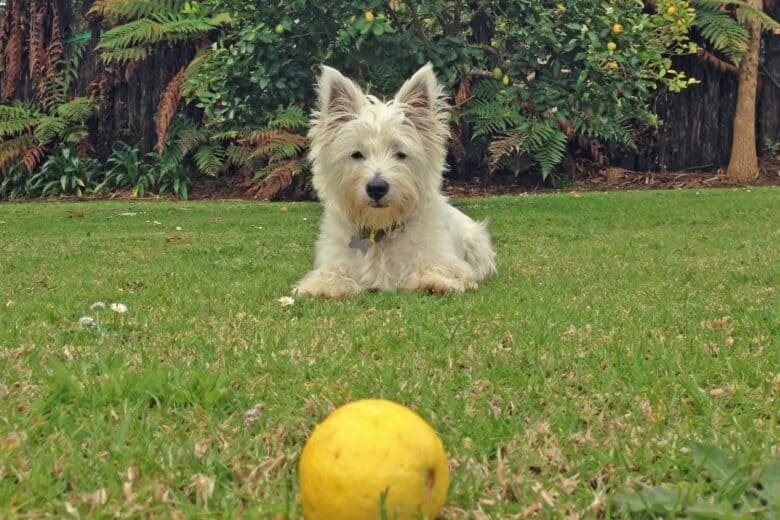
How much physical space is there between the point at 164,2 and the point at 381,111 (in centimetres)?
1291

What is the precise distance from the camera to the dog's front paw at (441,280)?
5.27 metres

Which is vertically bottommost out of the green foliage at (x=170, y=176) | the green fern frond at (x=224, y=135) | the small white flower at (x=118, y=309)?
the small white flower at (x=118, y=309)

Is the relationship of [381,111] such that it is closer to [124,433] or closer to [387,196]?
[387,196]

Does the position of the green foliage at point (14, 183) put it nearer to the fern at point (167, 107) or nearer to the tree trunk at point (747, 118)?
the fern at point (167, 107)

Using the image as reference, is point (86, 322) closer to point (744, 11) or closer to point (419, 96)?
point (419, 96)

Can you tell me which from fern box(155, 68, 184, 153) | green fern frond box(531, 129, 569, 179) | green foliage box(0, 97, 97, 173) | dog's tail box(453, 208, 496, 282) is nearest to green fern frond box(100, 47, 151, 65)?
fern box(155, 68, 184, 153)

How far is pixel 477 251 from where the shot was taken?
6387 mm

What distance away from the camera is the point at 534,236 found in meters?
8.88

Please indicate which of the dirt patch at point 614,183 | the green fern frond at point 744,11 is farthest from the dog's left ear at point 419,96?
the green fern frond at point 744,11

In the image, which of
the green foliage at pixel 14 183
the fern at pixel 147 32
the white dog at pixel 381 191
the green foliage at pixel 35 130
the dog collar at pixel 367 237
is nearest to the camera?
the white dog at pixel 381 191

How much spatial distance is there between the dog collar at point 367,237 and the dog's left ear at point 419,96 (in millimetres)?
852

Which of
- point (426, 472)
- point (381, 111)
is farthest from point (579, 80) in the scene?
point (426, 472)

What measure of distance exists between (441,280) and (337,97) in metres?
1.61

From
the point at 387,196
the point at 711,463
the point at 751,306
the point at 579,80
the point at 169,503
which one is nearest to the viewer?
the point at 169,503
